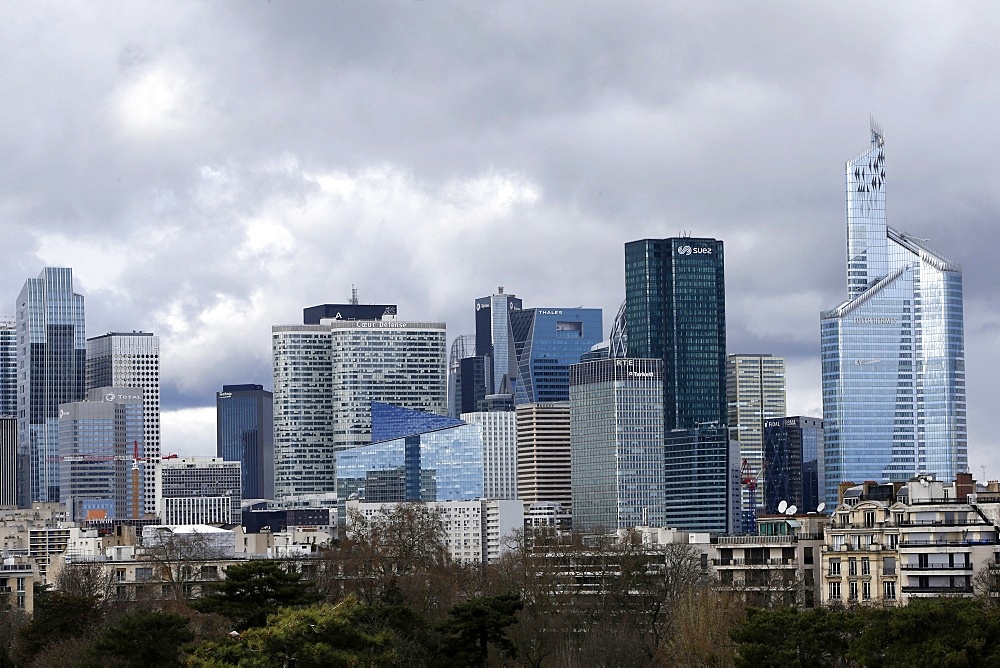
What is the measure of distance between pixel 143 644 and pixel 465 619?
1515 cm

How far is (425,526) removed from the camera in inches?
5315

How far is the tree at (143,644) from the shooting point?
263ft

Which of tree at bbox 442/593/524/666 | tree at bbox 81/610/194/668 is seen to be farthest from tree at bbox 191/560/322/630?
tree at bbox 442/593/524/666

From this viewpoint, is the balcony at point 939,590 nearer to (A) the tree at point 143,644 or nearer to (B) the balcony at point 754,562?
(B) the balcony at point 754,562

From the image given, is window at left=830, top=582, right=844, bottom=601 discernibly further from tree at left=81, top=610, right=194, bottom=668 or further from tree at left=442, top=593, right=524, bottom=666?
tree at left=81, top=610, right=194, bottom=668

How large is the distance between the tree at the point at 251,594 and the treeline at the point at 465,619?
0.07 meters

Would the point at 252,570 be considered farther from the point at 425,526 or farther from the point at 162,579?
the point at 162,579

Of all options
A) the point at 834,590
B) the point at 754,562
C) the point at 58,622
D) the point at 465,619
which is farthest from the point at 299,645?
the point at 754,562

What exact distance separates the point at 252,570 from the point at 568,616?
3509 centimetres

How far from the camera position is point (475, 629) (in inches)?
3440

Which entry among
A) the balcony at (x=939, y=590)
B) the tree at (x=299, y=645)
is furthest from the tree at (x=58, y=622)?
the balcony at (x=939, y=590)

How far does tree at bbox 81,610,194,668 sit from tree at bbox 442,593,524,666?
40.9ft

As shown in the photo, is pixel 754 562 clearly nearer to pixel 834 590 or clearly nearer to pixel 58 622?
pixel 834 590

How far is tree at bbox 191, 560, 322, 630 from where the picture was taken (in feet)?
270
